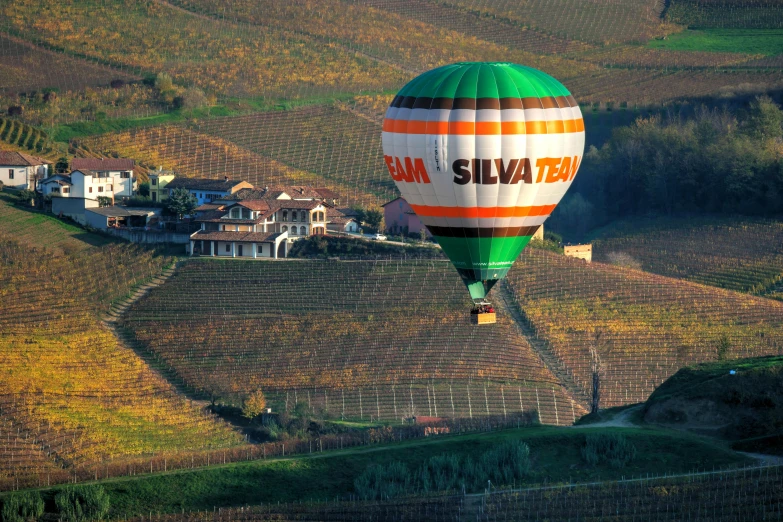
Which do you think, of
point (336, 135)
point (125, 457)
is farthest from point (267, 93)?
point (125, 457)

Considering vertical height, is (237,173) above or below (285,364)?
above

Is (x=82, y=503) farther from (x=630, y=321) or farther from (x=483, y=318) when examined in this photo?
(x=630, y=321)

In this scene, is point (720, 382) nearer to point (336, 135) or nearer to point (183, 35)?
point (336, 135)

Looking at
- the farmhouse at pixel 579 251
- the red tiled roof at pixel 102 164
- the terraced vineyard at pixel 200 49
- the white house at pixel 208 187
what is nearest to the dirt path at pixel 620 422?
the farmhouse at pixel 579 251

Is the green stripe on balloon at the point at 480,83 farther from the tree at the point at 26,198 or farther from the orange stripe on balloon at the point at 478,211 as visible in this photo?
the tree at the point at 26,198

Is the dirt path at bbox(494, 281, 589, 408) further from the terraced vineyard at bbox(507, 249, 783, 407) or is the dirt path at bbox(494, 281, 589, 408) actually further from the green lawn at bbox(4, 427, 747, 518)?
the green lawn at bbox(4, 427, 747, 518)

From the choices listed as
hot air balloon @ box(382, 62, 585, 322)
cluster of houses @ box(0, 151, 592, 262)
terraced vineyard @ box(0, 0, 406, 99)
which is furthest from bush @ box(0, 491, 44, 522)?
terraced vineyard @ box(0, 0, 406, 99)
